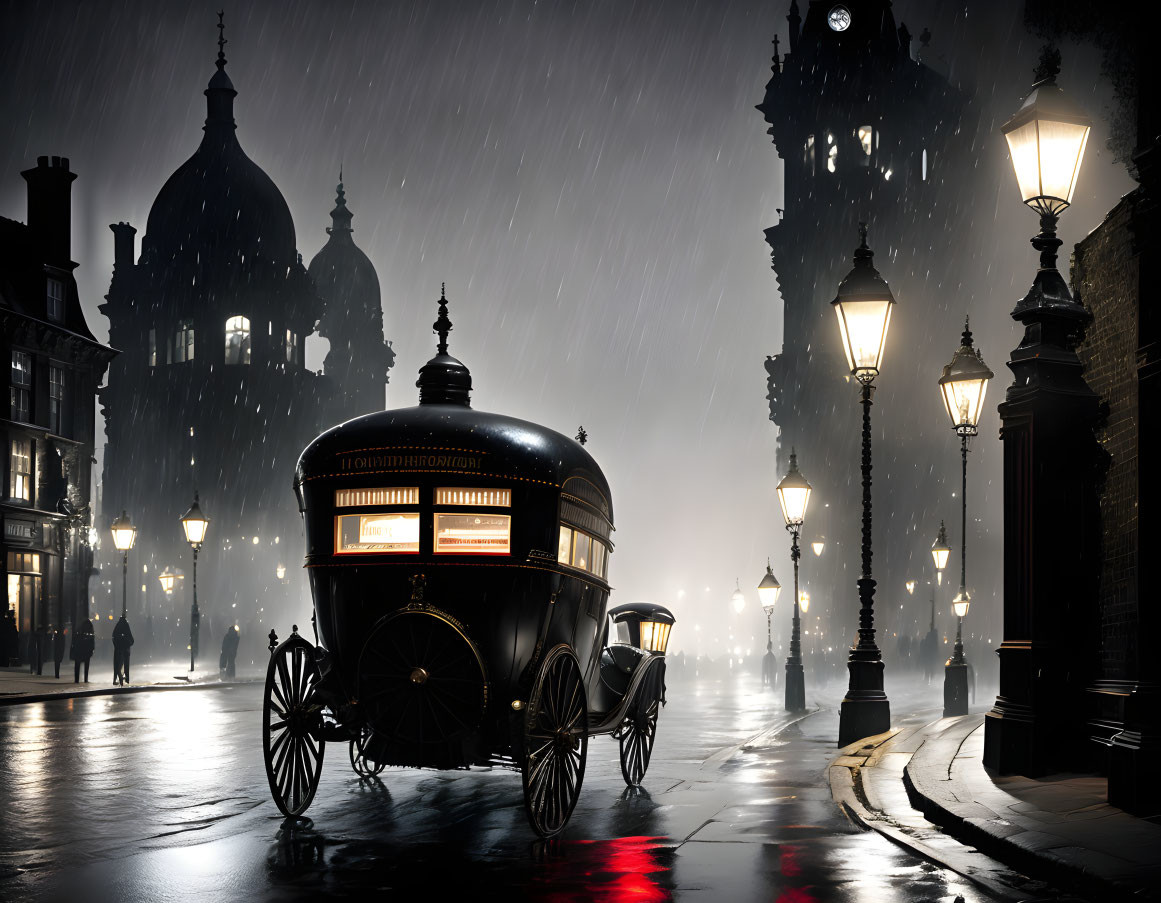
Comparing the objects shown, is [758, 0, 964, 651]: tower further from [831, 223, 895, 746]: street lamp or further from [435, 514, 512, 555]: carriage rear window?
[435, 514, 512, 555]: carriage rear window

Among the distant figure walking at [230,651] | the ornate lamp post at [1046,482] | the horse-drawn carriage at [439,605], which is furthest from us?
the distant figure walking at [230,651]

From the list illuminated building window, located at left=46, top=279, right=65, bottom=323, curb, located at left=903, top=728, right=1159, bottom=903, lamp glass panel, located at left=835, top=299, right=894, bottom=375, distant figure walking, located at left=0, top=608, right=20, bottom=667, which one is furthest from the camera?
illuminated building window, located at left=46, top=279, right=65, bottom=323

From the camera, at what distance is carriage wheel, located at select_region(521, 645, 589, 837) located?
30.8ft

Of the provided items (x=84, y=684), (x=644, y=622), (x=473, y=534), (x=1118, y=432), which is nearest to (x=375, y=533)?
(x=473, y=534)

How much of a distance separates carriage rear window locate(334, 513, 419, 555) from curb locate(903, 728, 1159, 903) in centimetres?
446

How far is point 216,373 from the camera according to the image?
76438mm

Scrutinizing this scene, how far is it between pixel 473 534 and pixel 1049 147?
19.7 ft

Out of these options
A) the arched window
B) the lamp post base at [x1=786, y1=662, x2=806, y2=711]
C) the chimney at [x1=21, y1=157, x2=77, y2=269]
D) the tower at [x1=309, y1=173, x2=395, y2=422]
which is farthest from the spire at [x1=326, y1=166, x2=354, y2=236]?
the lamp post base at [x1=786, y1=662, x2=806, y2=711]

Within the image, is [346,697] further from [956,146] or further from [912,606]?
[956,146]

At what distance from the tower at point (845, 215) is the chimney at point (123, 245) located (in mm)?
40472

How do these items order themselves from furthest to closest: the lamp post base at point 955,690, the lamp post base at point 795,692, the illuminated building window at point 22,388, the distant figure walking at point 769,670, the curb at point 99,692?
1. the distant figure walking at point 769,670
2. the illuminated building window at point 22,388
3. the lamp post base at point 795,692
4. the curb at point 99,692
5. the lamp post base at point 955,690

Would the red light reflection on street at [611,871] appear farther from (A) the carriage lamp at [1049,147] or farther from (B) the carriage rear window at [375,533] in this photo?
(A) the carriage lamp at [1049,147]

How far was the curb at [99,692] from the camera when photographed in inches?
1059

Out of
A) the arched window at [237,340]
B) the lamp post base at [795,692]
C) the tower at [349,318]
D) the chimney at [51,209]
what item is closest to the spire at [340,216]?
the tower at [349,318]
